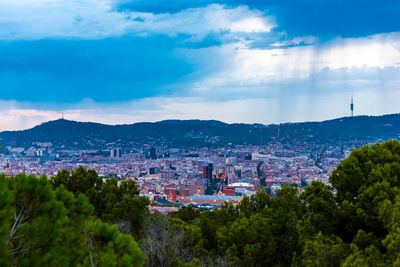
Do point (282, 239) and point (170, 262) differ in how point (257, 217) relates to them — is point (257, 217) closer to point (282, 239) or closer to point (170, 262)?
point (282, 239)

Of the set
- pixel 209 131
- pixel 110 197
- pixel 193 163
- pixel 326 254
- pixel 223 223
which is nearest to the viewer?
pixel 326 254

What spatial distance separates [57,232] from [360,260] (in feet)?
10.9

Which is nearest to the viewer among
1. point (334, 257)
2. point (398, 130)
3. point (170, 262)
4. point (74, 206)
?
point (74, 206)

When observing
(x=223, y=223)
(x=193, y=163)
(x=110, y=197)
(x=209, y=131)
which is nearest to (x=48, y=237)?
(x=110, y=197)

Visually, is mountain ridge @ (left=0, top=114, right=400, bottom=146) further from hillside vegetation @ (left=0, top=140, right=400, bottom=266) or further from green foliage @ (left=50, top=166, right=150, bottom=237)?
hillside vegetation @ (left=0, top=140, right=400, bottom=266)

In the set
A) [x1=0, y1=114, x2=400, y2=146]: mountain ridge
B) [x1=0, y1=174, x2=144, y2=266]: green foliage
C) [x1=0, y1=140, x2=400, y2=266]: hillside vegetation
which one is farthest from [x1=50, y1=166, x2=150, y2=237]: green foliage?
[x1=0, y1=114, x2=400, y2=146]: mountain ridge

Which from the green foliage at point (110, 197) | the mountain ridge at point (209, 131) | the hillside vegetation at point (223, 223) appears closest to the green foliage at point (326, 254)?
the hillside vegetation at point (223, 223)

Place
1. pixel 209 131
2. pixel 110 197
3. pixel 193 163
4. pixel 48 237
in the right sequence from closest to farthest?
pixel 48 237, pixel 110 197, pixel 193 163, pixel 209 131

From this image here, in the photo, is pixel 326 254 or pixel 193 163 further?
pixel 193 163

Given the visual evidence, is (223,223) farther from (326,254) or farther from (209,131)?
(209,131)

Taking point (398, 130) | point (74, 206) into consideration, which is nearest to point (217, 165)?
point (398, 130)

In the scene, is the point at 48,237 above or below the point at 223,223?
above

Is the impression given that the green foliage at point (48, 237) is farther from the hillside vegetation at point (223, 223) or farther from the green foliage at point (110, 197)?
the green foliage at point (110, 197)

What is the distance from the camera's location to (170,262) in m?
5.37
